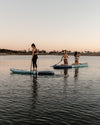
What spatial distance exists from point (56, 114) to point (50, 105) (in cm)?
135

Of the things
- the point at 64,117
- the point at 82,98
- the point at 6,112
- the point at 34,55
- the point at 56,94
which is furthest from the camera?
the point at 34,55

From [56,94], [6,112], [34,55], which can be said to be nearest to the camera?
[6,112]

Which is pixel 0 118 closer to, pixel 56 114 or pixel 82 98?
pixel 56 114

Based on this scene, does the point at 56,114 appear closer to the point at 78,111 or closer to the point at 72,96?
the point at 78,111

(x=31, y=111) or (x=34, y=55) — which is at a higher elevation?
(x=34, y=55)

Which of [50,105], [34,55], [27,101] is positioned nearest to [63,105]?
[50,105]

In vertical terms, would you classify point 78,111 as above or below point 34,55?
below

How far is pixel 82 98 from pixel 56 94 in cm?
193

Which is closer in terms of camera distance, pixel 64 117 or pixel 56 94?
pixel 64 117

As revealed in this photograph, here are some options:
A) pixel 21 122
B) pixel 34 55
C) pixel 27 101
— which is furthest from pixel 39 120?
pixel 34 55

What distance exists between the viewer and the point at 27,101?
10.2m

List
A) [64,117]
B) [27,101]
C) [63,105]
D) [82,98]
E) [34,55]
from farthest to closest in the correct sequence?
[34,55] → [82,98] → [27,101] → [63,105] → [64,117]

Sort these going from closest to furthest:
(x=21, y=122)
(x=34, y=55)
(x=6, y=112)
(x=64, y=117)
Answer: (x=21, y=122) → (x=64, y=117) → (x=6, y=112) → (x=34, y=55)

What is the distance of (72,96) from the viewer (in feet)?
37.0
